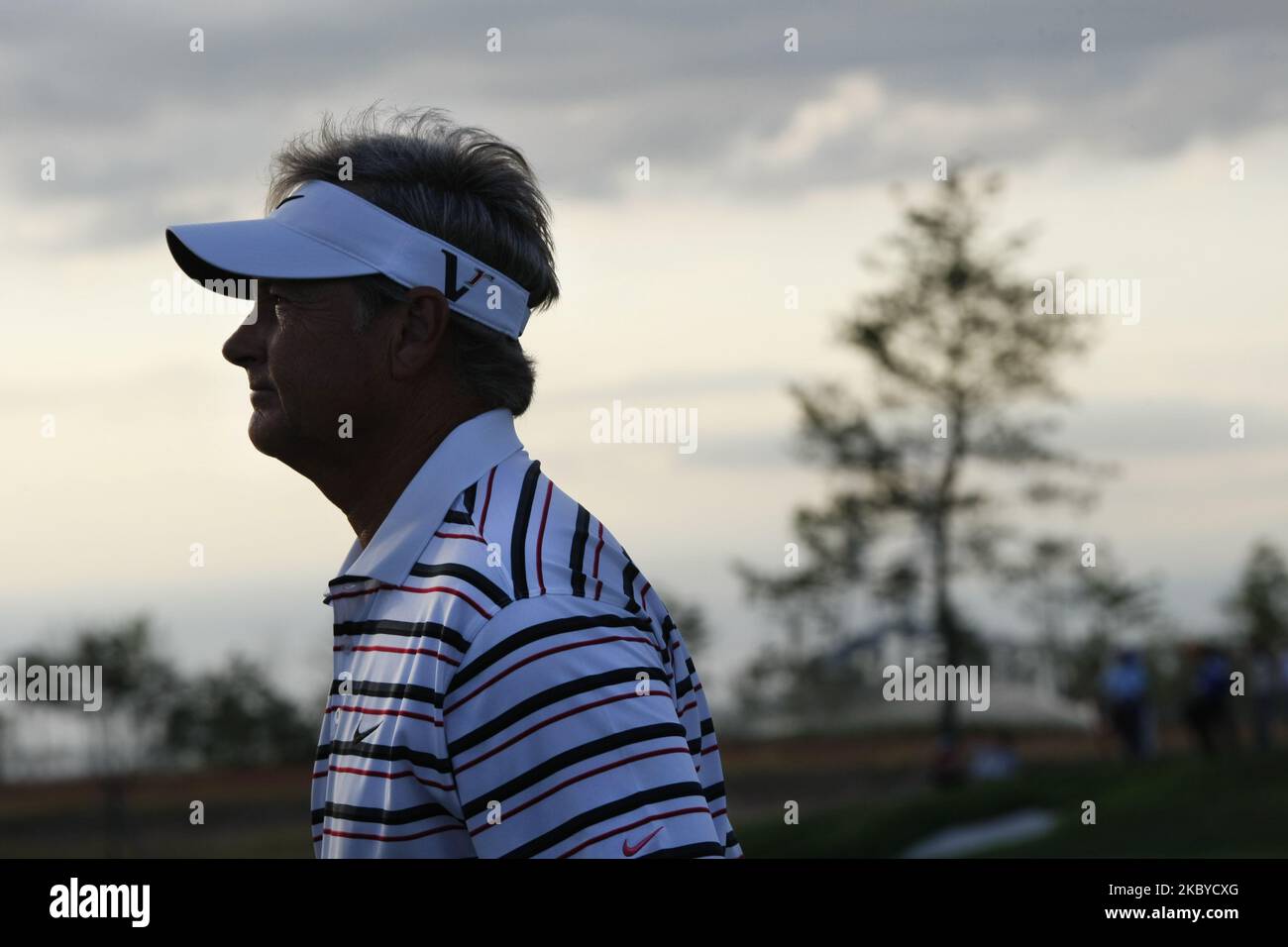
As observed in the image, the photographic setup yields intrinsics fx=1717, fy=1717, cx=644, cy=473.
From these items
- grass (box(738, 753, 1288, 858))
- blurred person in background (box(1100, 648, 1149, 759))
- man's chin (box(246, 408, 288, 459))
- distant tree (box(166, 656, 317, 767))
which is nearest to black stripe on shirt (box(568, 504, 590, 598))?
man's chin (box(246, 408, 288, 459))

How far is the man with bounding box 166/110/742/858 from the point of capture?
2574 mm

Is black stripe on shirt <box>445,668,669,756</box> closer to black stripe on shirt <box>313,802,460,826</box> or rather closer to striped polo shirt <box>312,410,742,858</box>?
striped polo shirt <box>312,410,742,858</box>

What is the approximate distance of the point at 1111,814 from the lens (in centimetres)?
2141

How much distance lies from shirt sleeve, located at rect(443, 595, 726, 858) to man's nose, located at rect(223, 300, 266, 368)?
94 cm

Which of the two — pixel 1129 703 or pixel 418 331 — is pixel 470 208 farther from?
pixel 1129 703

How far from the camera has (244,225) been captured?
326 centimetres

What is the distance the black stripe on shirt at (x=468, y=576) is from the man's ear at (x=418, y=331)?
0.46 meters

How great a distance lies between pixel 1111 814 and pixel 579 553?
20015mm

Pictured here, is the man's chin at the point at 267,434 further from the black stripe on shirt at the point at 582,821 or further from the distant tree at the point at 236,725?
the distant tree at the point at 236,725
